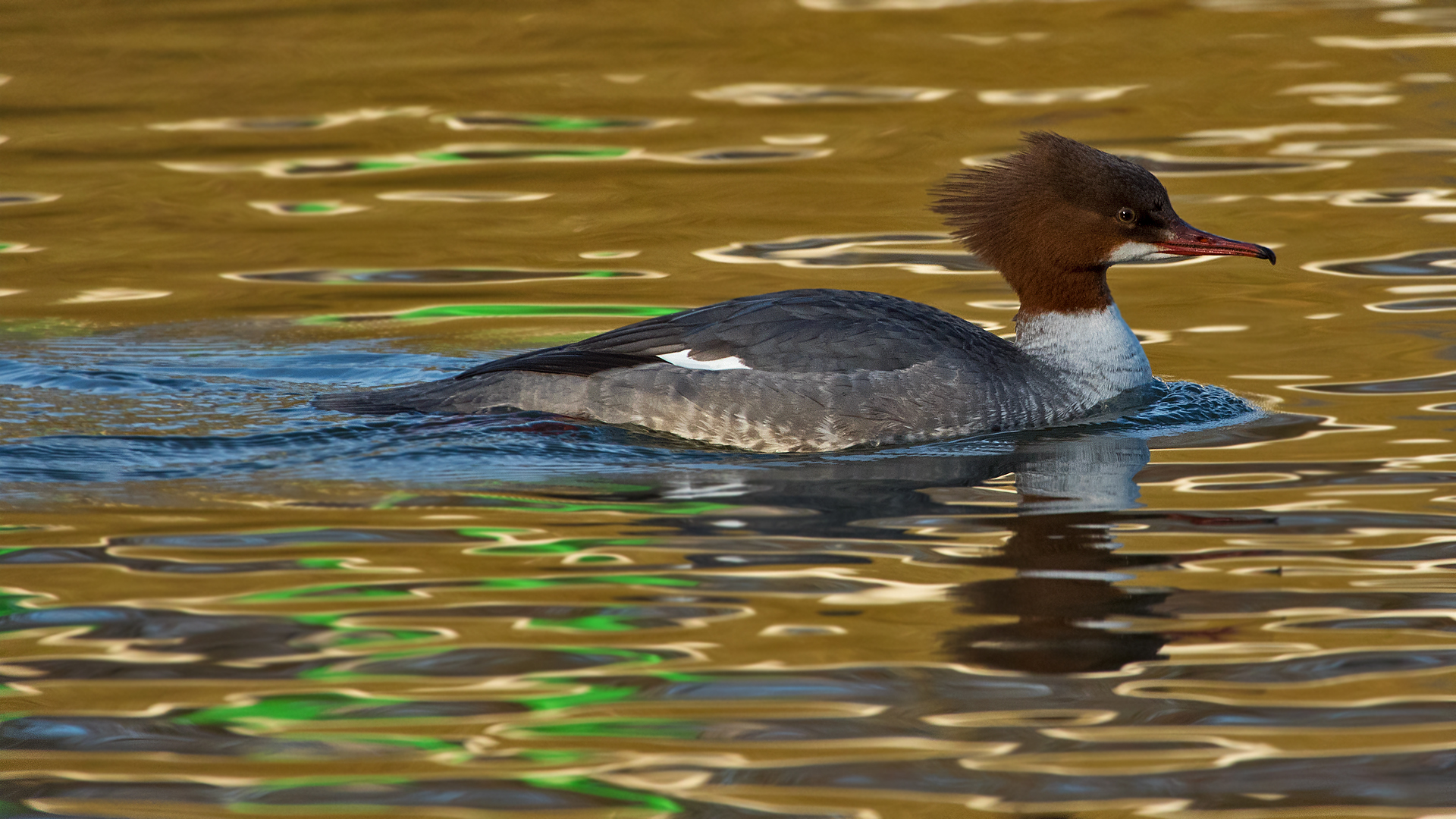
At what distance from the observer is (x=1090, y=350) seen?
780 centimetres

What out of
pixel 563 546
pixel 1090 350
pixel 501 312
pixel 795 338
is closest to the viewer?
pixel 563 546

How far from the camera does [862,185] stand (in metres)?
11.9

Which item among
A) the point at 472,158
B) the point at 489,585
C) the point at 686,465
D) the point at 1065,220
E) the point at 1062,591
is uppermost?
the point at 472,158

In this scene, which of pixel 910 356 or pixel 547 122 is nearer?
pixel 910 356

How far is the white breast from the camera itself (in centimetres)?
779

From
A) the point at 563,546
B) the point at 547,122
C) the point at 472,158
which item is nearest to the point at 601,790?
the point at 563,546

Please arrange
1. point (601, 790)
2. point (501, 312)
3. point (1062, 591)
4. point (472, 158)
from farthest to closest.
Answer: point (472, 158)
point (501, 312)
point (1062, 591)
point (601, 790)

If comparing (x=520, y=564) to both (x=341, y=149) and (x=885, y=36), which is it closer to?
(x=341, y=149)

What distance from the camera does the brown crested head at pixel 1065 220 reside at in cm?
759

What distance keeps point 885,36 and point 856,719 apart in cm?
1113

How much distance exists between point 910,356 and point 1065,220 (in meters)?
0.99

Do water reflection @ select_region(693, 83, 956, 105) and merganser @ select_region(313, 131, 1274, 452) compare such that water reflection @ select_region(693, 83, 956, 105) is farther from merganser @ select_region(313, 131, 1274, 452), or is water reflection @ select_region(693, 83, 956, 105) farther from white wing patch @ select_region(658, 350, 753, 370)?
white wing patch @ select_region(658, 350, 753, 370)

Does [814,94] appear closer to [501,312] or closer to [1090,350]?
[501,312]

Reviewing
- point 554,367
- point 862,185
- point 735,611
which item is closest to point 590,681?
point 735,611
